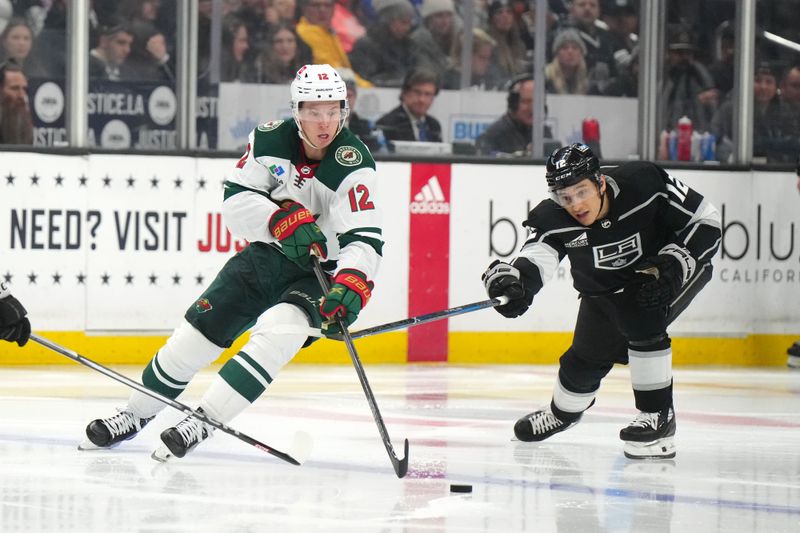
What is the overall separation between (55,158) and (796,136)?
3.83 metres

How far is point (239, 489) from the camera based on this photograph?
11.3ft

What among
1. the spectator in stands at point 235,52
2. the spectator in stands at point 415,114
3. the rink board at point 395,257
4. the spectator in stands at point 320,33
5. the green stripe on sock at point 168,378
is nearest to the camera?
the green stripe on sock at point 168,378

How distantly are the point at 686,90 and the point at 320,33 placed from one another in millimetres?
1990

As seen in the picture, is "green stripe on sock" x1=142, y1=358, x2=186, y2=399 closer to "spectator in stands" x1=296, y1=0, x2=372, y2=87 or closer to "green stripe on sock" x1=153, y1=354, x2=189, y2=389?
"green stripe on sock" x1=153, y1=354, x2=189, y2=389

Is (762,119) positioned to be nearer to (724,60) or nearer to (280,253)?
(724,60)

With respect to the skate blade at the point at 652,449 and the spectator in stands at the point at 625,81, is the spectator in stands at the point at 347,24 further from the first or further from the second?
the skate blade at the point at 652,449

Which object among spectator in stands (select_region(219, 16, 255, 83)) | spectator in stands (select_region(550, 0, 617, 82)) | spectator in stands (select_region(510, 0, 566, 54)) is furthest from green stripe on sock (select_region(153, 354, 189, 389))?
spectator in stands (select_region(550, 0, 617, 82))

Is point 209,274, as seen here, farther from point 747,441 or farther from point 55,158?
point 747,441

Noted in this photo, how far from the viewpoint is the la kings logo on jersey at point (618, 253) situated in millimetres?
4082

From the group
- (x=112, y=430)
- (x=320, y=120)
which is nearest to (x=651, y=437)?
(x=320, y=120)

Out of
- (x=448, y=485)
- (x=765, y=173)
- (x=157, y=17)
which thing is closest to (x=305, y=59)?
(x=157, y=17)

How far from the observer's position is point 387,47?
7.34 meters

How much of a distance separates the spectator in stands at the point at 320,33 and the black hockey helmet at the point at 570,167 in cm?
338

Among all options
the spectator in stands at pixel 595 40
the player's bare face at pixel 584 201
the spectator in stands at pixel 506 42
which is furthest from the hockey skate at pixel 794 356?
the player's bare face at pixel 584 201
